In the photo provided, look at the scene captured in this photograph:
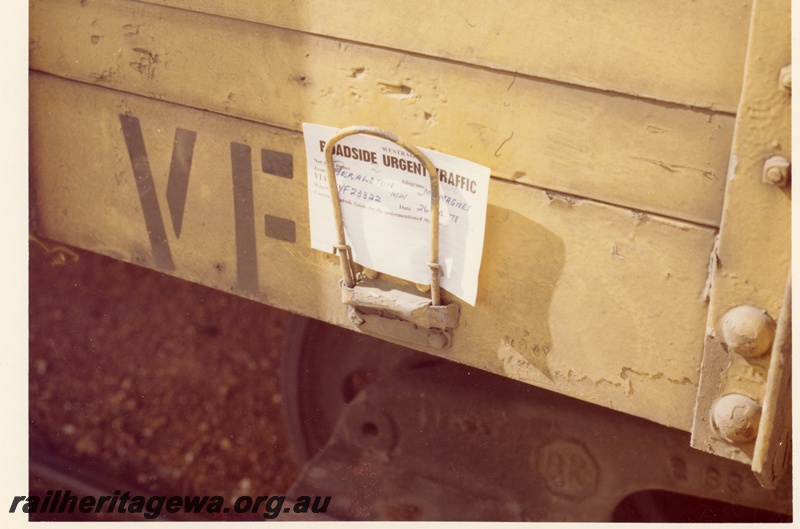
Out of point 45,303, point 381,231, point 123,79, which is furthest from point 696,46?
point 45,303

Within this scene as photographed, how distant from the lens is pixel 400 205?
123cm

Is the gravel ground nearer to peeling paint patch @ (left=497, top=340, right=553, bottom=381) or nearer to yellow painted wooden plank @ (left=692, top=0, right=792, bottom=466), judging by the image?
peeling paint patch @ (left=497, top=340, right=553, bottom=381)

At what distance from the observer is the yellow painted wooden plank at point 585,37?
0.96 metres

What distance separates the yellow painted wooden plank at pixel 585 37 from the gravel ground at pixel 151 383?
1.37 meters

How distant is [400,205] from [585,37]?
1.22 feet

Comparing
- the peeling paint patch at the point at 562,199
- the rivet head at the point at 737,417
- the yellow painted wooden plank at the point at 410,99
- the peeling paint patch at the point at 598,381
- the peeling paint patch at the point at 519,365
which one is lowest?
the rivet head at the point at 737,417

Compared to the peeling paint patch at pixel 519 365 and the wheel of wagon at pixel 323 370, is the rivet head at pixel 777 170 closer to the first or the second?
the peeling paint patch at pixel 519 365

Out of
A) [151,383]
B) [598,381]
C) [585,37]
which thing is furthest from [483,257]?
[151,383]

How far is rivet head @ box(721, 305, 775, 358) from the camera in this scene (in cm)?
102

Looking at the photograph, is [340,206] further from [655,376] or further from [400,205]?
[655,376]

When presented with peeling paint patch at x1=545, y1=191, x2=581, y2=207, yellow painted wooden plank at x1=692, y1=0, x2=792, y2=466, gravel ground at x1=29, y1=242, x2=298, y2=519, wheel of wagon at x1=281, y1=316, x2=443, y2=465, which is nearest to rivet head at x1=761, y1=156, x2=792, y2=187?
yellow painted wooden plank at x1=692, y1=0, x2=792, y2=466

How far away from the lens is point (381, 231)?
1.27 m

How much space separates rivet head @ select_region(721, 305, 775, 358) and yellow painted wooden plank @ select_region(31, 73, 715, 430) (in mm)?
57

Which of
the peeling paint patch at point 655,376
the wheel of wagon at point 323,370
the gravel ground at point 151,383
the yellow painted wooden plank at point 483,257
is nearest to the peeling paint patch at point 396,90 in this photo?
the yellow painted wooden plank at point 483,257
